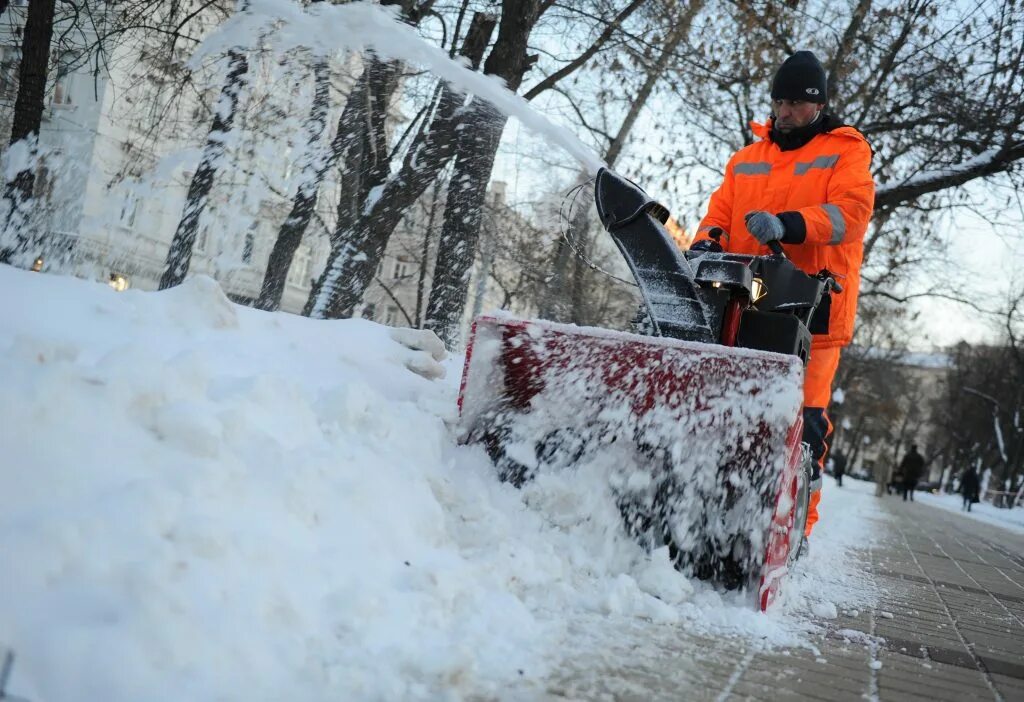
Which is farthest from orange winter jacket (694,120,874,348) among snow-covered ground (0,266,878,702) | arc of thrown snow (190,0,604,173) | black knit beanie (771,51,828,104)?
arc of thrown snow (190,0,604,173)

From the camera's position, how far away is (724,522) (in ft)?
11.5

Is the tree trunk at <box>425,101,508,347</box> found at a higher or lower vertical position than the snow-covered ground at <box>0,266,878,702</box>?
higher

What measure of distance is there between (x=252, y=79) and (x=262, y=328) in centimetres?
474

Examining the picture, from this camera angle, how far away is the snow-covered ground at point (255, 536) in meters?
1.93

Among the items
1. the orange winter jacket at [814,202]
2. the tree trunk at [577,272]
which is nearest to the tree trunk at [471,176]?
the tree trunk at [577,272]

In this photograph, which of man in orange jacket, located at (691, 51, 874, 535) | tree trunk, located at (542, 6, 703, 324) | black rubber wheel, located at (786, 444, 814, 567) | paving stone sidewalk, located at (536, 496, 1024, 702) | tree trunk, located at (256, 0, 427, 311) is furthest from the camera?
tree trunk, located at (542, 6, 703, 324)

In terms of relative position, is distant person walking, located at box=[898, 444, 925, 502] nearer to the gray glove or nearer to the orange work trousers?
the orange work trousers

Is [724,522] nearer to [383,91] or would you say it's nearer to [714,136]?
[383,91]

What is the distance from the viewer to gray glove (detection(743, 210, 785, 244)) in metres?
3.87

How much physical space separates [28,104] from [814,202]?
6.78 m

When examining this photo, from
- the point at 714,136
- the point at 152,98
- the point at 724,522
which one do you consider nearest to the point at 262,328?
the point at 724,522

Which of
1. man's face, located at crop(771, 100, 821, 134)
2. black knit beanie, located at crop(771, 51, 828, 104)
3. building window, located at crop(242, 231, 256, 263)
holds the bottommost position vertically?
building window, located at crop(242, 231, 256, 263)

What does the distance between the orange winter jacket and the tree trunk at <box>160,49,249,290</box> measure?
4.58m

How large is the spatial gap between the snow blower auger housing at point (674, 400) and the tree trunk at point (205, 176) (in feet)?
14.7
